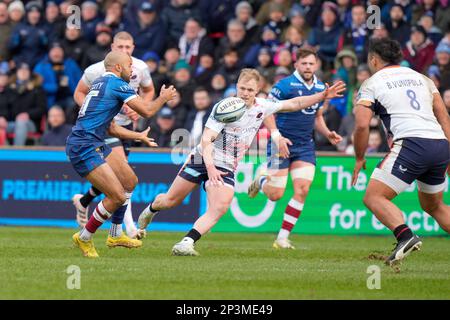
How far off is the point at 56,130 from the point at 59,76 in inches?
104

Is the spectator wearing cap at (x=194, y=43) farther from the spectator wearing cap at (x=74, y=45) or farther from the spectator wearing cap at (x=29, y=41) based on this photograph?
the spectator wearing cap at (x=29, y=41)

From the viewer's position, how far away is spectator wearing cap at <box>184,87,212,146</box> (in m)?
21.4

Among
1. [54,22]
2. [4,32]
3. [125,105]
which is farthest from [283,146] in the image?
[4,32]

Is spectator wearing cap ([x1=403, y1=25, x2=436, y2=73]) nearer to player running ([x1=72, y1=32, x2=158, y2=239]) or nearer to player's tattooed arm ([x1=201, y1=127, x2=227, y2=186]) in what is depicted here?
player running ([x1=72, y1=32, x2=158, y2=239])

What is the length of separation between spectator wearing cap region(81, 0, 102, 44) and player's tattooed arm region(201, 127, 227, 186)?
1194cm

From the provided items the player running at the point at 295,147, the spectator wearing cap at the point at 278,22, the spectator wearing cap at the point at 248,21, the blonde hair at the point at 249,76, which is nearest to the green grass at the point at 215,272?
the player running at the point at 295,147

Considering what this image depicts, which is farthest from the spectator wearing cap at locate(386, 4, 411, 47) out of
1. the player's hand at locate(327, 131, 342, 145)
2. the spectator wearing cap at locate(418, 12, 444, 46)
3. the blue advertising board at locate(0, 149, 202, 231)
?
the player's hand at locate(327, 131, 342, 145)

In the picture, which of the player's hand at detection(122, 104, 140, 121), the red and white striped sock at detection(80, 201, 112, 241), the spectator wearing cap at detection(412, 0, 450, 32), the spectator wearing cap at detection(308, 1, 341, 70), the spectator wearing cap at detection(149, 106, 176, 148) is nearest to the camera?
the red and white striped sock at detection(80, 201, 112, 241)

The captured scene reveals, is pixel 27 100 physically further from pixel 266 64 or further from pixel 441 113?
pixel 441 113

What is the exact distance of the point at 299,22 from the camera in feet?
76.0

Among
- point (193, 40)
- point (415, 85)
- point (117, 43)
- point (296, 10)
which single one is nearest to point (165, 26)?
point (193, 40)

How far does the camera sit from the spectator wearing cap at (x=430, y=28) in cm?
2217

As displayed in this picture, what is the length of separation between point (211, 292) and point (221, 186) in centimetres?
337

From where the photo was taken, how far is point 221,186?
1320cm
